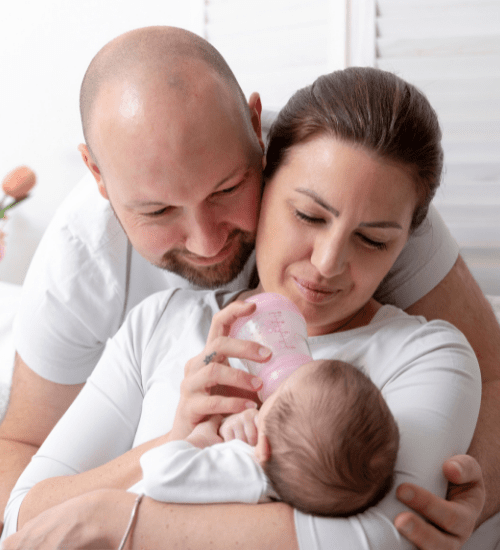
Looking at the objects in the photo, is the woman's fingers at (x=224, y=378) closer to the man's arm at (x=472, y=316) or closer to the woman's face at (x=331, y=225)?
the woman's face at (x=331, y=225)

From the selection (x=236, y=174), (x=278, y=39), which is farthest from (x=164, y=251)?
(x=278, y=39)

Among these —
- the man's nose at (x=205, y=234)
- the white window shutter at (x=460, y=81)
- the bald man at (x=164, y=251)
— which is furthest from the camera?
the white window shutter at (x=460, y=81)

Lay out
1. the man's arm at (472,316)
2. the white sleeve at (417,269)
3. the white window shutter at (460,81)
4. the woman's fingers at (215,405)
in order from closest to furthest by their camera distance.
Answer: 1. the woman's fingers at (215,405)
2. the man's arm at (472,316)
3. the white sleeve at (417,269)
4. the white window shutter at (460,81)

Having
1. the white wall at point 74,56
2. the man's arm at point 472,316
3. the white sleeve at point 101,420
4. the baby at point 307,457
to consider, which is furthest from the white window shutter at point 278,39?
the baby at point 307,457

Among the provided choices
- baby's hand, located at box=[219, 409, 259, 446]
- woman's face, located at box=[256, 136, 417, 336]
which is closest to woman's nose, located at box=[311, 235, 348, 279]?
woman's face, located at box=[256, 136, 417, 336]

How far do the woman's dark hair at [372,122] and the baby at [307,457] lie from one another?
480mm

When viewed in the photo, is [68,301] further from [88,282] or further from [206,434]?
[206,434]

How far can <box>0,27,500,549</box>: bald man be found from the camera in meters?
1.05

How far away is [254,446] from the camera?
1096 millimetres

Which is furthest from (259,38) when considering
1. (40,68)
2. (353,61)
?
(40,68)

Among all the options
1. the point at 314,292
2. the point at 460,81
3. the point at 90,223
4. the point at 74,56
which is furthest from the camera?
the point at 74,56

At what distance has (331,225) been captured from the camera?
4.02 feet

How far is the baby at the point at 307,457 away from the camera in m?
0.94

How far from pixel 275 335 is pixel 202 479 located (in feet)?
1.05
